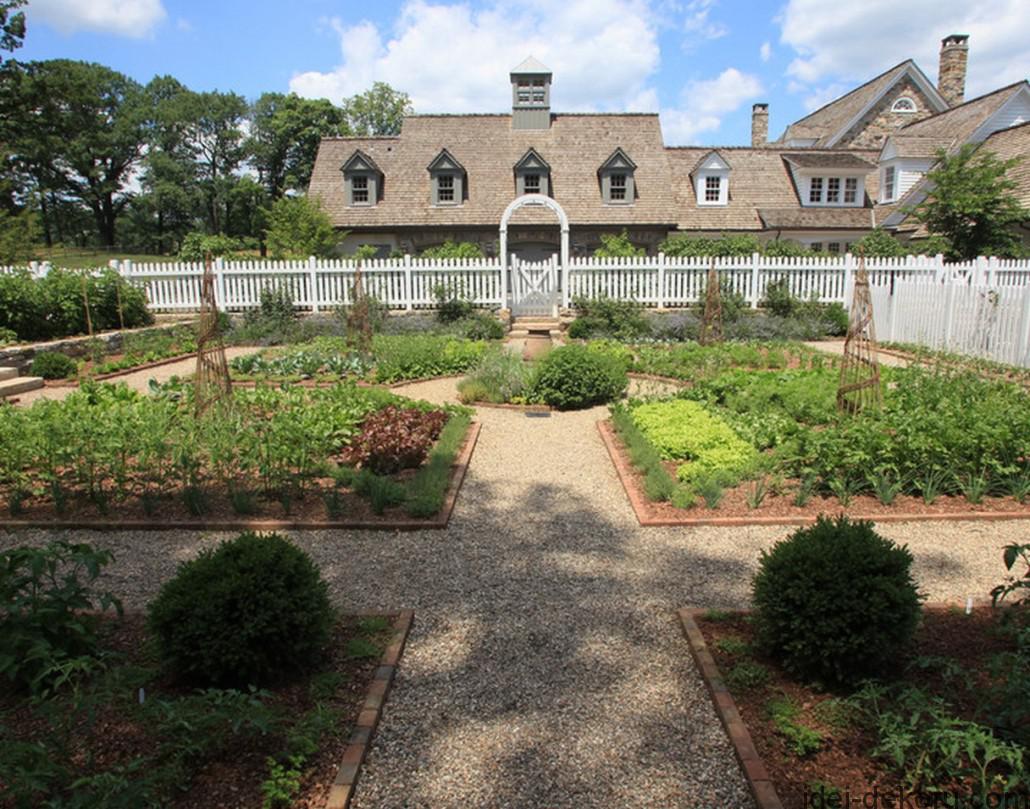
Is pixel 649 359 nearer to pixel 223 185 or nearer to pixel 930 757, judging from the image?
pixel 930 757

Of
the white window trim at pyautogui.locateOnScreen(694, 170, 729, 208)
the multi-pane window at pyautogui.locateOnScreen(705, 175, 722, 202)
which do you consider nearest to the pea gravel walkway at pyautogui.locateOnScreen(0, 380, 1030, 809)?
the white window trim at pyautogui.locateOnScreen(694, 170, 729, 208)

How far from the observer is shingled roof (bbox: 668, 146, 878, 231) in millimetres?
28125

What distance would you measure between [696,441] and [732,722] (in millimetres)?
4540

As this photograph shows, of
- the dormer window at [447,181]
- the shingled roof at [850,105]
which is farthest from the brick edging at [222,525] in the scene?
the shingled roof at [850,105]

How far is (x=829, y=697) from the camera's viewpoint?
333 cm

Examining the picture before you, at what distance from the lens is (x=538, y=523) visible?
6.10m

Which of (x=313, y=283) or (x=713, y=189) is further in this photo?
(x=713, y=189)

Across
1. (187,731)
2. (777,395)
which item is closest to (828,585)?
(187,731)

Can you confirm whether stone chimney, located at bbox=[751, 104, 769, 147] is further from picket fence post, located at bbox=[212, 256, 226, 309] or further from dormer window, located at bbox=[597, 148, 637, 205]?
picket fence post, located at bbox=[212, 256, 226, 309]

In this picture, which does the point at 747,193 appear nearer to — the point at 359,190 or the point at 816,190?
the point at 816,190

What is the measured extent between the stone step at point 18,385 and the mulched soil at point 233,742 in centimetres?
990

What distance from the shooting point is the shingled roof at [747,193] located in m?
28.1

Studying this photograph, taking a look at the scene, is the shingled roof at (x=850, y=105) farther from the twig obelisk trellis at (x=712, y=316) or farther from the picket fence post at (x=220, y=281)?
the picket fence post at (x=220, y=281)

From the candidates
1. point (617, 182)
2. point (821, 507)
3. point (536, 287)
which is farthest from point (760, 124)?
point (821, 507)
